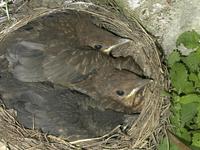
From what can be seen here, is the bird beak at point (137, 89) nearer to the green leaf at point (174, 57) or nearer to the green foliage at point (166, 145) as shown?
the green leaf at point (174, 57)

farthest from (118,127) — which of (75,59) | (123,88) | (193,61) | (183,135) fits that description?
(193,61)

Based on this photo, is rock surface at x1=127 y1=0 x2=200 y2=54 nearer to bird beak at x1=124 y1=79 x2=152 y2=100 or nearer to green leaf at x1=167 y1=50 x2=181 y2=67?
green leaf at x1=167 y1=50 x2=181 y2=67

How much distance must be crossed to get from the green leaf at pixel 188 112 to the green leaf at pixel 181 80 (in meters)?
0.11

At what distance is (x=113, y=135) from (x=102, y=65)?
0.49 meters

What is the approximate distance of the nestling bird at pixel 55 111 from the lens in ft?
12.7

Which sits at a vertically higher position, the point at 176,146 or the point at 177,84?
the point at 177,84

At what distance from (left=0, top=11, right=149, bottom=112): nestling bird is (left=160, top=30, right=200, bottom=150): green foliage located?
0.68 feet

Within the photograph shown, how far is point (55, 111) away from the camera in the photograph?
3918 millimetres

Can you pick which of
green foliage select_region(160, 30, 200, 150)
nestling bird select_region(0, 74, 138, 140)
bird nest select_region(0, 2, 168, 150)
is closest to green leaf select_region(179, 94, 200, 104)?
green foliage select_region(160, 30, 200, 150)

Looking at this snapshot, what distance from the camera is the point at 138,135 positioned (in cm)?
398

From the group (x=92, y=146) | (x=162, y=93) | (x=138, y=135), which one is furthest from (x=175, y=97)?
(x=92, y=146)

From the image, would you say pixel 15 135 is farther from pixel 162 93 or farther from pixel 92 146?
pixel 162 93

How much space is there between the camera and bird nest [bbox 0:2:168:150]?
12.5 feet

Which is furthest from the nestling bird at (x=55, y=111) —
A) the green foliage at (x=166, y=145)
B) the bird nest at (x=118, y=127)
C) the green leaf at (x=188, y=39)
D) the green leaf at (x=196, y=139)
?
the green leaf at (x=188, y=39)
